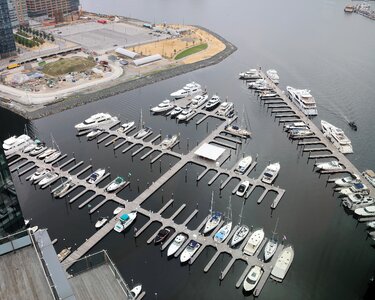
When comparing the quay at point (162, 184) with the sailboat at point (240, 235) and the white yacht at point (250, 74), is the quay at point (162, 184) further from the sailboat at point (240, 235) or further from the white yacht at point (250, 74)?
the white yacht at point (250, 74)

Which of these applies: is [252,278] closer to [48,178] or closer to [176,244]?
[176,244]

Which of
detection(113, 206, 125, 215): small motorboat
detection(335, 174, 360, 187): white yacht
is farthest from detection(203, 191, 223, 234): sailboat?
detection(335, 174, 360, 187): white yacht

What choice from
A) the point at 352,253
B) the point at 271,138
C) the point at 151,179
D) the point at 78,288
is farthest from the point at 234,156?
the point at 78,288

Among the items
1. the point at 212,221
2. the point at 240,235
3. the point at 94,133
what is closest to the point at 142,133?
the point at 94,133

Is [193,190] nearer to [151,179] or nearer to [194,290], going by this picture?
[151,179]

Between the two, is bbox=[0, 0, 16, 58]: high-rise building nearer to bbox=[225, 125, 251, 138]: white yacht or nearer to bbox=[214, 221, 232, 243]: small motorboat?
bbox=[225, 125, 251, 138]: white yacht

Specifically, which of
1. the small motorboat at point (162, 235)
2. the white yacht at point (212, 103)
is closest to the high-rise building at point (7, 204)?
the small motorboat at point (162, 235)
